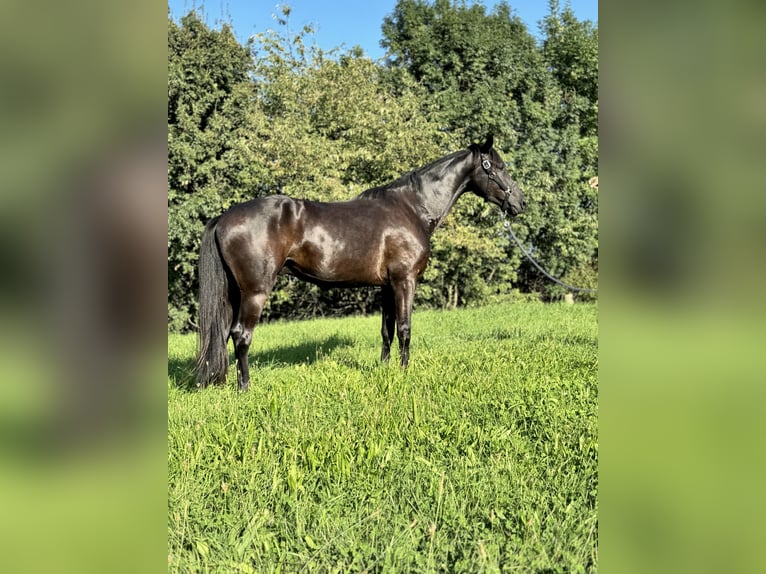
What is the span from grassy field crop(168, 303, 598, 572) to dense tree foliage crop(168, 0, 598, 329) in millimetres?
10262

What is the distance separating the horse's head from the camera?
20.1ft

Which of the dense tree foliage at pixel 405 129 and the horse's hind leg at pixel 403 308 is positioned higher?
the dense tree foliage at pixel 405 129

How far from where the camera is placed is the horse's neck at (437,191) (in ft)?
19.4

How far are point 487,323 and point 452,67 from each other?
15.1m

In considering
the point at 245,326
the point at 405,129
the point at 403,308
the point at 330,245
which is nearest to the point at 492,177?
the point at 403,308

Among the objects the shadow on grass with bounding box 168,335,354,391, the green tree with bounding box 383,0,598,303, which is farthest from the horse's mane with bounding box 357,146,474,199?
the green tree with bounding box 383,0,598,303

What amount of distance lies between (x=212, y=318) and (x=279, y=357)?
7.75 feet

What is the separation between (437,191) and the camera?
19.5 ft

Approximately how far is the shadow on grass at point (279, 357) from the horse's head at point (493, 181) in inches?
112

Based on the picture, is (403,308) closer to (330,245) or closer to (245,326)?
(330,245)

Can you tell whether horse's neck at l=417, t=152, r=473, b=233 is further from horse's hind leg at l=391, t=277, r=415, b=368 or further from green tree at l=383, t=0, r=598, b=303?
green tree at l=383, t=0, r=598, b=303

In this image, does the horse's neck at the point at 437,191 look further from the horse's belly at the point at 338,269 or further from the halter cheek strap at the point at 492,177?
the horse's belly at the point at 338,269

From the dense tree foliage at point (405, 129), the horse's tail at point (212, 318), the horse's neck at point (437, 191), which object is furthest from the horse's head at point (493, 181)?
the dense tree foliage at point (405, 129)

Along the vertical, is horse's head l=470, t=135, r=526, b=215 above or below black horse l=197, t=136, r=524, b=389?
above
